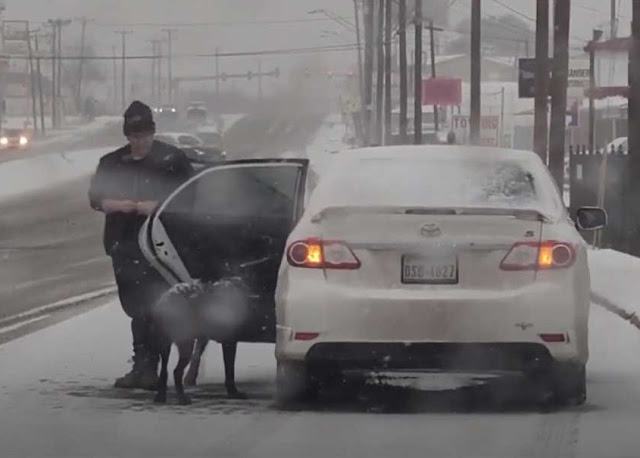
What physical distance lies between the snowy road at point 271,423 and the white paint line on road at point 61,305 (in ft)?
11.5

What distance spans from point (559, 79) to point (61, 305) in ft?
34.8

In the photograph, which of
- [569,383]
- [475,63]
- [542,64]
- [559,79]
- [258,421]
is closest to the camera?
[258,421]

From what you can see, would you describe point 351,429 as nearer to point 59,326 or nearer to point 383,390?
point 383,390

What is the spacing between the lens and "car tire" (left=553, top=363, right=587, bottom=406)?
28.4ft

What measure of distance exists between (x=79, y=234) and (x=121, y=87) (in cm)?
970

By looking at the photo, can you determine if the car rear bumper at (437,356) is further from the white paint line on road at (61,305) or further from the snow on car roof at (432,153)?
the white paint line on road at (61,305)

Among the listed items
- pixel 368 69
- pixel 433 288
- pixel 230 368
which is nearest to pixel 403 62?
pixel 368 69

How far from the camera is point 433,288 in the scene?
8422 millimetres

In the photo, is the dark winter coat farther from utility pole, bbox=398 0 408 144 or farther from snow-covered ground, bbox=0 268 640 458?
utility pole, bbox=398 0 408 144

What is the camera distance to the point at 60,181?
49594mm

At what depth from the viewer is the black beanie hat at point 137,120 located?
31.8 ft

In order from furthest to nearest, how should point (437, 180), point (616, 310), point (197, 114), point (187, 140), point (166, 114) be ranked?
point (197, 114)
point (166, 114)
point (187, 140)
point (616, 310)
point (437, 180)

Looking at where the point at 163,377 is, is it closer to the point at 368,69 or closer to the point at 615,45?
the point at 615,45

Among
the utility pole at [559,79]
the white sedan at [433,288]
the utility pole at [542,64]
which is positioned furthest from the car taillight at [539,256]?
the utility pole at [542,64]
